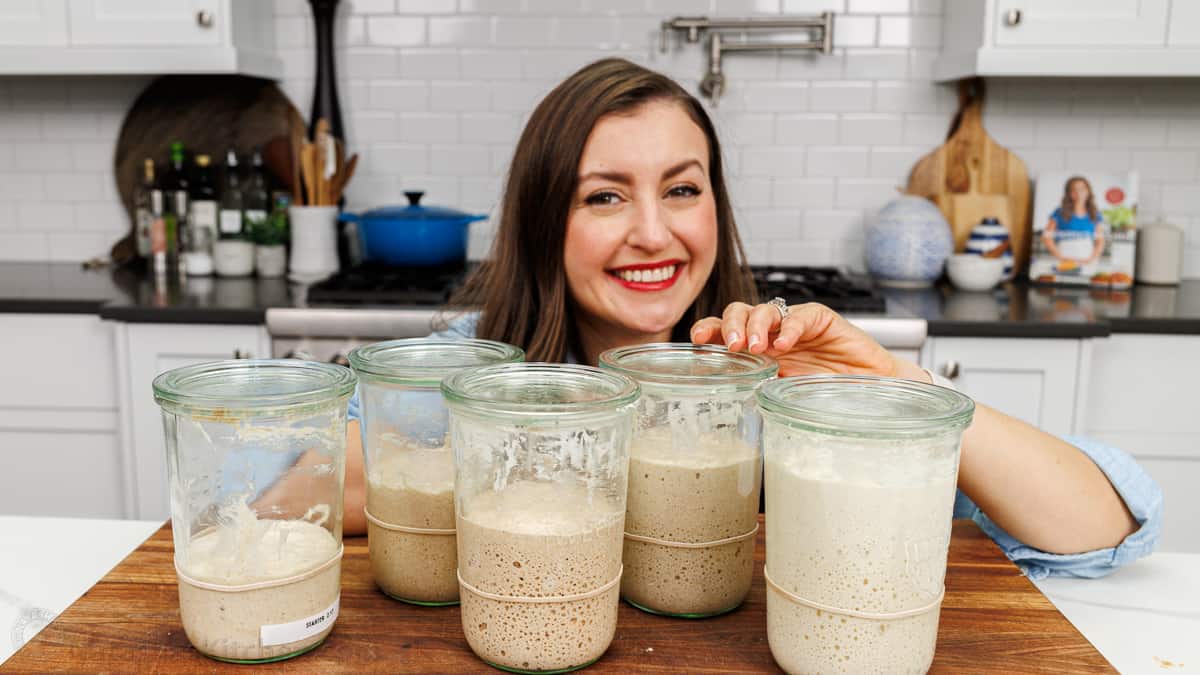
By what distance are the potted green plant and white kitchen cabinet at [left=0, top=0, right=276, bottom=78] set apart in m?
0.44

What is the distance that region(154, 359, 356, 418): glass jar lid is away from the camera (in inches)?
28.3

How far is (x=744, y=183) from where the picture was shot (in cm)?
307

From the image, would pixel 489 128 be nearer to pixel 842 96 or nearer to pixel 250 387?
pixel 842 96

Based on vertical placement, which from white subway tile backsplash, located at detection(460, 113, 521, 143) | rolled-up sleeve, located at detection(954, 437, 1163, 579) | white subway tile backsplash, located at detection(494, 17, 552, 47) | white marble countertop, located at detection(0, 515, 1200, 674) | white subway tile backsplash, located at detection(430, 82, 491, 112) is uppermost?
white subway tile backsplash, located at detection(494, 17, 552, 47)

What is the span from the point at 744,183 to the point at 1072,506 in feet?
→ 6.83

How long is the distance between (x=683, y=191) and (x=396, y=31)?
1925mm

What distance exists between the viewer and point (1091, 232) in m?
2.88

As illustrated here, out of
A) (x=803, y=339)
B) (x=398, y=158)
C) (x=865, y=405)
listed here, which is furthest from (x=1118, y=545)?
(x=398, y=158)

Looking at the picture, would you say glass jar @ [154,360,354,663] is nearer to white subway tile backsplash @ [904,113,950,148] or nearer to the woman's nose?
the woman's nose

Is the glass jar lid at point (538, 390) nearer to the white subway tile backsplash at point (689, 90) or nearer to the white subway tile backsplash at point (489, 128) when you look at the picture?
the white subway tile backsplash at point (689, 90)

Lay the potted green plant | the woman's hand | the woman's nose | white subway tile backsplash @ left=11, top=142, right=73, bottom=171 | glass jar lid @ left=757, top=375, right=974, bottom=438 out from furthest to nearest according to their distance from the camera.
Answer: white subway tile backsplash @ left=11, top=142, right=73, bottom=171 → the potted green plant → the woman's nose → the woman's hand → glass jar lid @ left=757, top=375, right=974, bottom=438

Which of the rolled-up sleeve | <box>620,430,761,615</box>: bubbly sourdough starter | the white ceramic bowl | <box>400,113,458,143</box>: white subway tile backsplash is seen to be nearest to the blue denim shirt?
the rolled-up sleeve

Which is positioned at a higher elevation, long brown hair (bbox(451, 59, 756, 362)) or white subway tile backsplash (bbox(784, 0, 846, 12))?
white subway tile backsplash (bbox(784, 0, 846, 12))

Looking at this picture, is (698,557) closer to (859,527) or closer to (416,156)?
(859,527)
